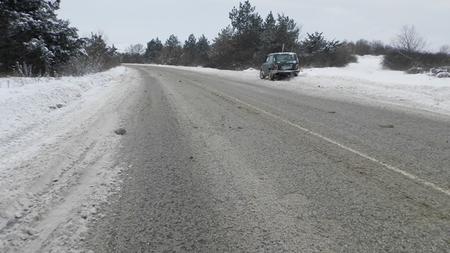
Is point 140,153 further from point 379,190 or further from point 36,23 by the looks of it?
point 36,23

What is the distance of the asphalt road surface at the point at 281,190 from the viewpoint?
3.18 metres

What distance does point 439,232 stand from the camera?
10.6 ft

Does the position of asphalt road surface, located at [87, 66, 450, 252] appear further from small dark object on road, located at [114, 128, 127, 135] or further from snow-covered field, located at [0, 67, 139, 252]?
snow-covered field, located at [0, 67, 139, 252]

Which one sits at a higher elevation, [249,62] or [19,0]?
[19,0]

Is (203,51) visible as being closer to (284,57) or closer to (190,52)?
(190,52)

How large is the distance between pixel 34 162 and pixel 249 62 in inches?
1965

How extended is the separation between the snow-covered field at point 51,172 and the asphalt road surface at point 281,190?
0.27 m

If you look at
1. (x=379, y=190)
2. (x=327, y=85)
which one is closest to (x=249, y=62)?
(x=327, y=85)

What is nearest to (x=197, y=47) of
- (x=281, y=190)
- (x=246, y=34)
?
(x=246, y=34)

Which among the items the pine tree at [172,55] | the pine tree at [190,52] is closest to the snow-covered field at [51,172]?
the pine tree at [190,52]

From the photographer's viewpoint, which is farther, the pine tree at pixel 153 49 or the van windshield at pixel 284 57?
the pine tree at pixel 153 49

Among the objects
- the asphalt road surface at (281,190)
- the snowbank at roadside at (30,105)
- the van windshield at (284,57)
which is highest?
the van windshield at (284,57)

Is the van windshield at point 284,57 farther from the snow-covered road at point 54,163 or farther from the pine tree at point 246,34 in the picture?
the pine tree at point 246,34

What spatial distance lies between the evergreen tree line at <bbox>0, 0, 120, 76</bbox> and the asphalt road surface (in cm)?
1596
